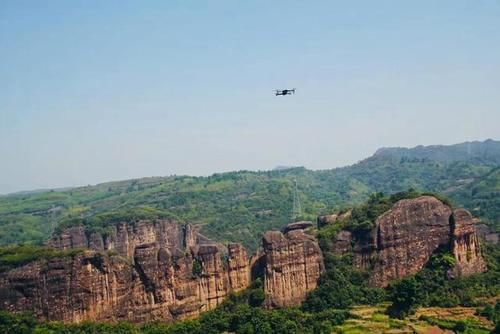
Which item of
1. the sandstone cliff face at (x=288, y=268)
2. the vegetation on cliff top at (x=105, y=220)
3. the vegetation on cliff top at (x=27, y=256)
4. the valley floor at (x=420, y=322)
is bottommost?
the valley floor at (x=420, y=322)

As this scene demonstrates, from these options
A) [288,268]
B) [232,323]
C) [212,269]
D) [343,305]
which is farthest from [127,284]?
[343,305]

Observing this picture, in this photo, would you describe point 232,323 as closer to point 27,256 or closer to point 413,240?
point 27,256

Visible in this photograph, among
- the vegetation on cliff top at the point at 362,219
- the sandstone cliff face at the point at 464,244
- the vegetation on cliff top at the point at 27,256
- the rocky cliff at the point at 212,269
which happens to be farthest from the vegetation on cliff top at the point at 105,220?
the sandstone cliff face at the point at 464,244

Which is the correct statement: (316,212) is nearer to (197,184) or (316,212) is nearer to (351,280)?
(197,184)

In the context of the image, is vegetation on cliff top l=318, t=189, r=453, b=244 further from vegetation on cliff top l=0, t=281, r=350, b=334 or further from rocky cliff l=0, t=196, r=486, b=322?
vegetation on cliff top l=0, t=281, r=350, b=334

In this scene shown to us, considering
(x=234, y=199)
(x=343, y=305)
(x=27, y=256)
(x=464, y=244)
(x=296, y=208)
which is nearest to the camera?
(x=27, y=256)

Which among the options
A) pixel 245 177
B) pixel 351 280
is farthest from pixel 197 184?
pixel 351 280

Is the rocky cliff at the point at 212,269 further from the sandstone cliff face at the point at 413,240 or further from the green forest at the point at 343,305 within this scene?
the green forest at the point at 343,305
